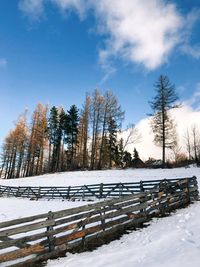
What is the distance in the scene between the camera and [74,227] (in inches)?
350

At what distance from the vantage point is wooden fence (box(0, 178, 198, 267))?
760 cm

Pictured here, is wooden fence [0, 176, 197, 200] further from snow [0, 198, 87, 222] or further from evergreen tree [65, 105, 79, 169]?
evergreen tree [65, 105, 79, 169]

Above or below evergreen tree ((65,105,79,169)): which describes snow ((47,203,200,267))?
below

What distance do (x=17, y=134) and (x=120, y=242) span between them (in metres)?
52.8

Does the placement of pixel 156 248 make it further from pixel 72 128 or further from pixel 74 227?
pixel 72 128

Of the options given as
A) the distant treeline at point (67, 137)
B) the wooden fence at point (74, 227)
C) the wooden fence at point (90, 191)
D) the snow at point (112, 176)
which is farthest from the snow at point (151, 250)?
the distant treeline at point (67, 137)

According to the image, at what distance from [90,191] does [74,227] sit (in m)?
13.9

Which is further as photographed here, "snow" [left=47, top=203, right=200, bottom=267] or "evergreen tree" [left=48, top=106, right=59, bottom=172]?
"evergreen tree" [left=48, top=106, right=59, bottom=172]

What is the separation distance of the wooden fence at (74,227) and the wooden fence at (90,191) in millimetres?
3724

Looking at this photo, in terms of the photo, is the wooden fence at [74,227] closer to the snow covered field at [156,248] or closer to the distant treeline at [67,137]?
the snow covered field at [156,248]

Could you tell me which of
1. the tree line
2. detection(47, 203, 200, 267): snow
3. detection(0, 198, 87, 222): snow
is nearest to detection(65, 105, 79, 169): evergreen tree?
the tree line

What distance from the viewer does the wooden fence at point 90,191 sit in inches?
772

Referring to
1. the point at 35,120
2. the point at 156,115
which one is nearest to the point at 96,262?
the point at 156,115

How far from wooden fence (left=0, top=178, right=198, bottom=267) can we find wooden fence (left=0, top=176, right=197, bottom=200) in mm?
3724
